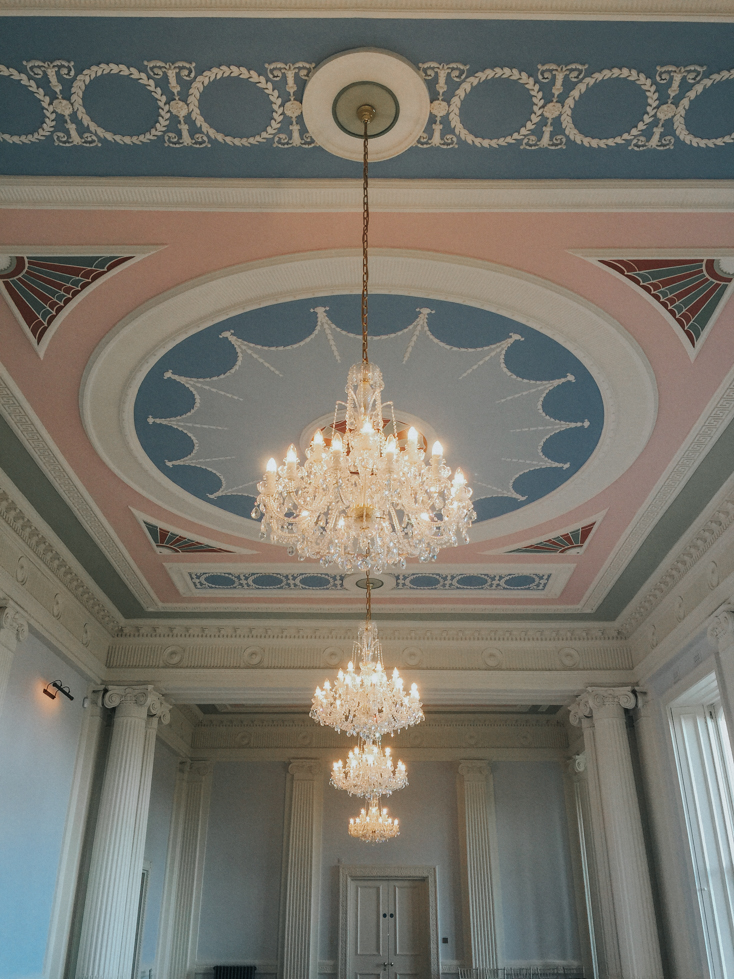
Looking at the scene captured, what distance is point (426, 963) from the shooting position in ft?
42.4

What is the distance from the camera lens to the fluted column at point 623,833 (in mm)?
8977

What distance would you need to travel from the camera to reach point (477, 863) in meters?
13.2

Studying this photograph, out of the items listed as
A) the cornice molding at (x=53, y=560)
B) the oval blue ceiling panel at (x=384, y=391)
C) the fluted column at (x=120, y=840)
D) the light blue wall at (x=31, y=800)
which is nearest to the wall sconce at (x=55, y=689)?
the light blue wall at (x=31, y=800)

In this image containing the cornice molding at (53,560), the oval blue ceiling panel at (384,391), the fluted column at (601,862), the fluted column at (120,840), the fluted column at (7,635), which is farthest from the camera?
the fluted column at (601,862)

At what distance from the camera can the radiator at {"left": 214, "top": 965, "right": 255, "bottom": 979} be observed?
1278 cm

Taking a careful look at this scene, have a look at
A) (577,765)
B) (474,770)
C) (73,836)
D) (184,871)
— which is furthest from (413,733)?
(73,836)

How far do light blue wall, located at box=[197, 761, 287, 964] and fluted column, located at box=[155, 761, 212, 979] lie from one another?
0.65 ft

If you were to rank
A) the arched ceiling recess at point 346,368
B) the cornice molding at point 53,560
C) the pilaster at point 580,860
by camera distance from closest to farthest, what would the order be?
the arched ceiling recess at point 346,368 < the cornice molding at point 53,560 < the pilaster at point 580,860

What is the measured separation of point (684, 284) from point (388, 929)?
12.1 metres

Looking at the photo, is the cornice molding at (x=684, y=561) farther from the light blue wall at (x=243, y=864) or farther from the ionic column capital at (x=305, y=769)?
the light blue wall at (x=243, y=864)

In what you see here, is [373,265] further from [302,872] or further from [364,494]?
[302,872]

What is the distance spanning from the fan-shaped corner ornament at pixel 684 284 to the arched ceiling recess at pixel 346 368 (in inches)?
12.9

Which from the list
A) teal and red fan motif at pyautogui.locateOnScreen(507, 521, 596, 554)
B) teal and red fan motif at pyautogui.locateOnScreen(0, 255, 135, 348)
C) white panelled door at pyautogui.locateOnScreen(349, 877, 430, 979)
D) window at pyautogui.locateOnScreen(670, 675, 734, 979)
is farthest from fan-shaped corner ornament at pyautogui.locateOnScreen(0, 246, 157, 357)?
white panelled door at pyautogui.locateOnScreen(349, 877, 430, 979)

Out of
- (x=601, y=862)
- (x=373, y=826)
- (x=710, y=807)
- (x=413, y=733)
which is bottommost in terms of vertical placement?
(x=601, y=862)
